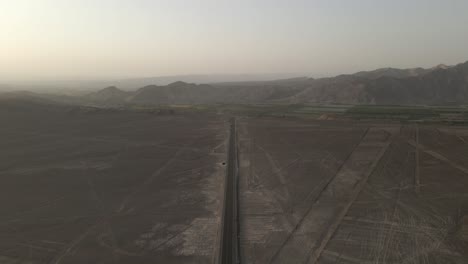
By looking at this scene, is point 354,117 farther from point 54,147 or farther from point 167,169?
point 54,147

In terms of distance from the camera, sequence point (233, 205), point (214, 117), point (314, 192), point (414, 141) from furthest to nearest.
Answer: point (214, 117) → point (414, 141) → point (314, 192) → point (233, 205)

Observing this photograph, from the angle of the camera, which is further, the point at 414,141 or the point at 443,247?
the point at 414,141

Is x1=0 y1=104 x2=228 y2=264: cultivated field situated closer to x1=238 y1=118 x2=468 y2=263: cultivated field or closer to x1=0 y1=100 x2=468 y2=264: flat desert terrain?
x1=0 y1=100 x2=468 y2=264: flat desert terrain

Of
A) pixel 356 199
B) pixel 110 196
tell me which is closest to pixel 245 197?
pixel 356 199

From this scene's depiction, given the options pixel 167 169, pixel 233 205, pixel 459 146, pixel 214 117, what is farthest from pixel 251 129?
pixel 233 205

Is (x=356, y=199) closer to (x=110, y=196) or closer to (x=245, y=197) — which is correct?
(x=245, y=197)

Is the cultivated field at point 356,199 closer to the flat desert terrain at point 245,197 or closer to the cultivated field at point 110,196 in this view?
the flat desert terrain at point 245,197

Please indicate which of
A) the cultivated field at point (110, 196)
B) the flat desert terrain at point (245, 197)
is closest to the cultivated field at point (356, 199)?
the flat desert terrain at point (245, 197)

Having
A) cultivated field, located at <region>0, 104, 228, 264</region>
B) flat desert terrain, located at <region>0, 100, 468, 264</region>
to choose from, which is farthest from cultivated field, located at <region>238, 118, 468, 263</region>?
cultivated field, located at <region>0, 104, 228, 264</region>
